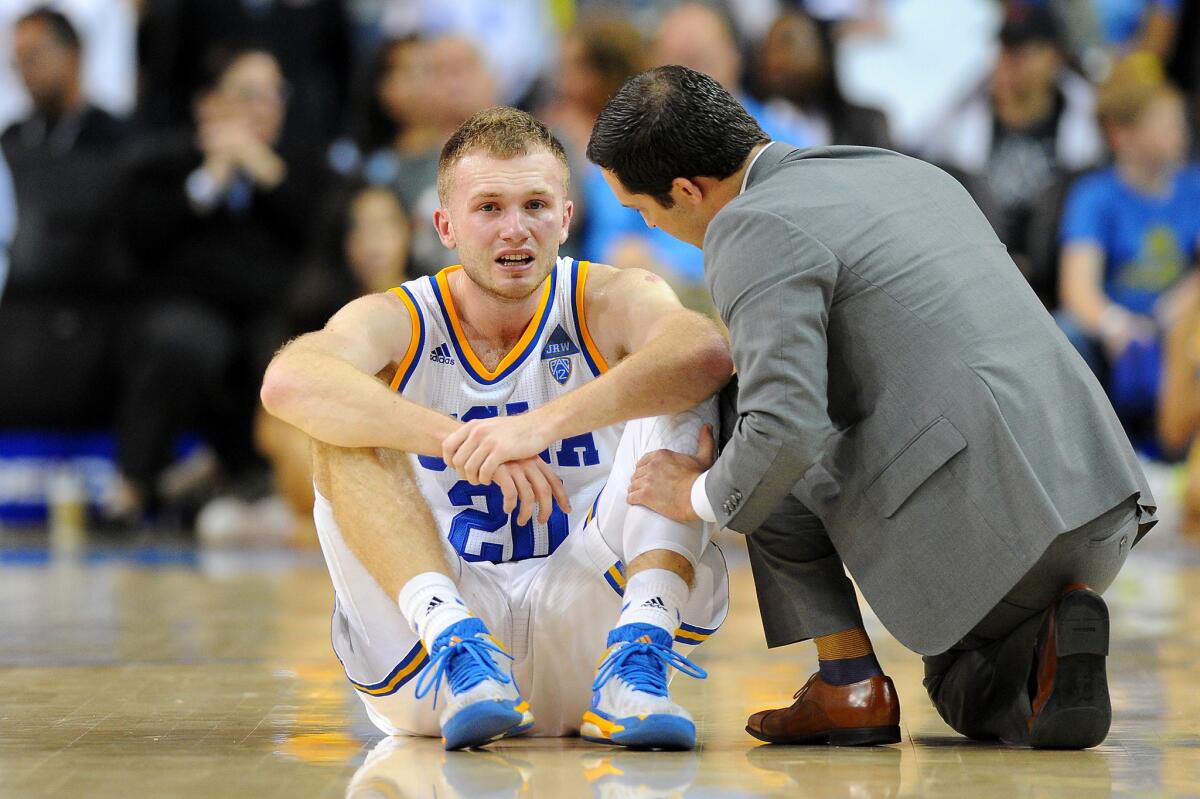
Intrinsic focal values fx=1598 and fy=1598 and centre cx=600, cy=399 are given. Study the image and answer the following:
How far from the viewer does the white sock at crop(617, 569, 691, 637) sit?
10.4 feet

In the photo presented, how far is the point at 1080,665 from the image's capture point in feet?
9.84

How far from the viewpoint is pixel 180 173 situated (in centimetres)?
895

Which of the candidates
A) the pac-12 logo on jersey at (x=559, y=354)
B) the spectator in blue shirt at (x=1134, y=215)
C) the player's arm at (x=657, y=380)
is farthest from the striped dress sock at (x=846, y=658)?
the spectator in blue shirt at (x=1134, y=215)

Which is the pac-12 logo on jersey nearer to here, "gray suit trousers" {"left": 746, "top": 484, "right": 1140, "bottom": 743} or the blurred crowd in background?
"gray suit trousers" {"left": 746, "top": 484, "right": 1140, "bottom": 743}

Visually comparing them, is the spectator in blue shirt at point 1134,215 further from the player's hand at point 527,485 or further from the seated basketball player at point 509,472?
the player's hand at point 527,485

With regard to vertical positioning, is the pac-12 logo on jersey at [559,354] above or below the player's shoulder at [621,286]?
below

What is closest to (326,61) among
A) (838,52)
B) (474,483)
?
(838,52)

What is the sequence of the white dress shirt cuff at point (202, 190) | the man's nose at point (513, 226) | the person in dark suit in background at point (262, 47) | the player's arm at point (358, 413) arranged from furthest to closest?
the person in dark suit in background at point (262, 47) → the white dress shirt cuff at point (202, 190) → the man's nose at point (513, 226) → the player's arm at point (358, 413)

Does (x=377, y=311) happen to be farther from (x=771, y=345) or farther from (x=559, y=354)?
(x=771, y=345)

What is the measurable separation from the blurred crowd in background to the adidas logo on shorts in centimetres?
441

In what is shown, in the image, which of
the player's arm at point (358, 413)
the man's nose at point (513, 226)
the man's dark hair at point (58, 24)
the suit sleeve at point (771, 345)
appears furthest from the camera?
the man's dark hair at point (58, 24)

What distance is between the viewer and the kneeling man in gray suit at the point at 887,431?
9.68 feet

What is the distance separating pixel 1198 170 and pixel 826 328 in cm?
668

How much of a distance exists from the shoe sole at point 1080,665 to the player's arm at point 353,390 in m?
1.27
